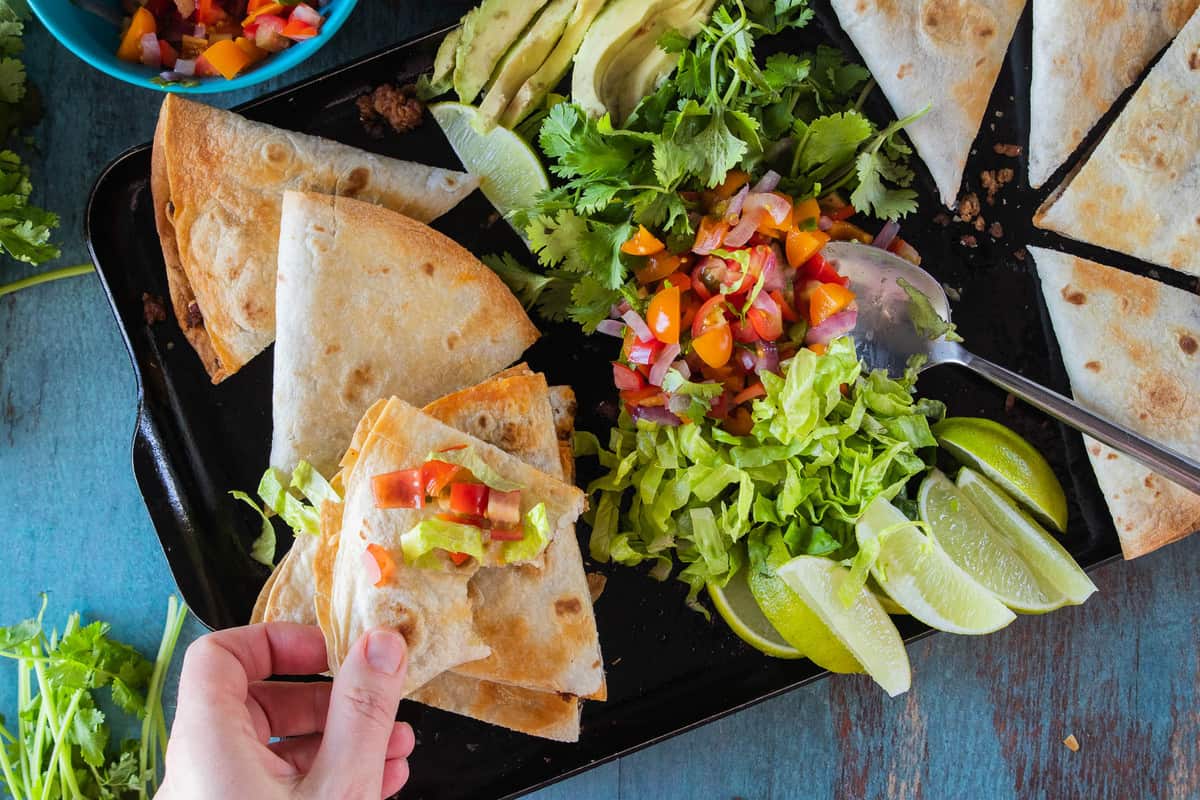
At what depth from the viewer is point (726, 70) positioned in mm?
2850

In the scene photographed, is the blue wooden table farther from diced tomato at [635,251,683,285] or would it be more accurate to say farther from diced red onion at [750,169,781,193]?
diced red onion at [750,169,781,193]

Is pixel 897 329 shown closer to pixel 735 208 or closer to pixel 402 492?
pixel 735 208

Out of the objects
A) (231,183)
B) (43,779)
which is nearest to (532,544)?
(231,183)

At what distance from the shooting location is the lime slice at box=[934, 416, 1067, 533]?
305cm

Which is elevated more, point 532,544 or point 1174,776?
point 532,544

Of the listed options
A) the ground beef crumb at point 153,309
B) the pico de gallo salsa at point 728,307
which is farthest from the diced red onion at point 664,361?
the ground beef crumb at point 153,309

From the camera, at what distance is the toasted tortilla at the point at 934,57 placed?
3182 mm

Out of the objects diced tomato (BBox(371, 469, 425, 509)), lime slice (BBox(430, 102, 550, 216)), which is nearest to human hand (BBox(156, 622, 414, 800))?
diced tomato (BBox(371, 469, 425, 509))

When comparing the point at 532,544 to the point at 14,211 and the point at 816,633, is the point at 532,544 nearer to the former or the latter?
the point at 816,633

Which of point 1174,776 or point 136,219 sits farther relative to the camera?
point 1174,776

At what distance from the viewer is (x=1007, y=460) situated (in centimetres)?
305

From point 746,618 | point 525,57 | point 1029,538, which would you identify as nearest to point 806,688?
point 746,618

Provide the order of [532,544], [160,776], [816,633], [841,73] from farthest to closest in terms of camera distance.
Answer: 1. [160,776]
2. [841,73]
3. [816,633]
4. [532,544]

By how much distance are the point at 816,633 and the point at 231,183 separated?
223 centimetres
